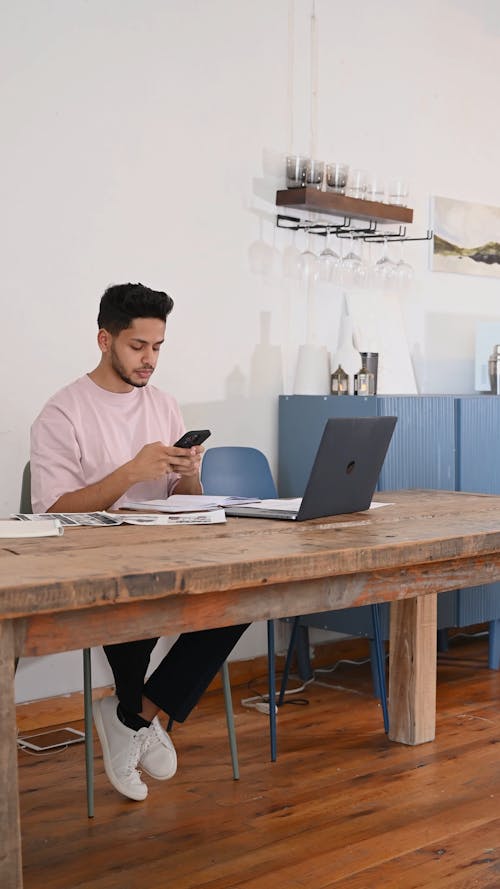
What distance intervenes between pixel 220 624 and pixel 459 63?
3.67 metres

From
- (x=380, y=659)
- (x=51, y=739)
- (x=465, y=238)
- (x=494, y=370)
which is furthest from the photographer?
(x=465, y=238)

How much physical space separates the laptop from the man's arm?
0.53 ft

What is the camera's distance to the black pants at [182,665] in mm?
2613

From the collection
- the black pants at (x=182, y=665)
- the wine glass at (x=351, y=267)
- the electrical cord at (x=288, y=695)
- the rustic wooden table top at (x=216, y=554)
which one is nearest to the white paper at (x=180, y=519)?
the rustic wooden table top at (x=216, y=554)

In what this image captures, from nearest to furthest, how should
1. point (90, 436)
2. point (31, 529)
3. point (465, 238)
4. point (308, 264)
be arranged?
point (31, 529) → point (90, 436) → point (308, 264) → point (465, 238)

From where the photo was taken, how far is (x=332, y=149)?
14.0 ft

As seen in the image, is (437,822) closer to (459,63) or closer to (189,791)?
(189,791)

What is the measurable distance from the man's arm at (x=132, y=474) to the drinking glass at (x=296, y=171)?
1672mm

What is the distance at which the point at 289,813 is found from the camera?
106 inches

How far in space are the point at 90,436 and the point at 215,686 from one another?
1326 mm

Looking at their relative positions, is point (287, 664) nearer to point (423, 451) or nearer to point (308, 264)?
point (423, 451)

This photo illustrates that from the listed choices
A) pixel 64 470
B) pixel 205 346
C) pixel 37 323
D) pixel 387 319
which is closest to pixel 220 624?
pixel 64 470

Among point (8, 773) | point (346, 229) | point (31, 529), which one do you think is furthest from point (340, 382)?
point (8, 773)

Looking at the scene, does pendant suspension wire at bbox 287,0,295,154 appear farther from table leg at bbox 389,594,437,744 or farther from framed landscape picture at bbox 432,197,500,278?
table leg at bbox 389,594,437,744
